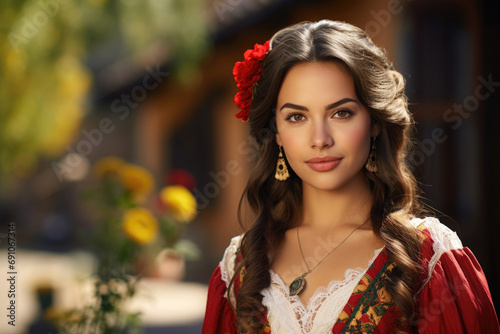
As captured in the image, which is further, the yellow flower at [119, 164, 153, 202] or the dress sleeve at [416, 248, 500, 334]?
the yellow flower at [119, 164, 153, 202]

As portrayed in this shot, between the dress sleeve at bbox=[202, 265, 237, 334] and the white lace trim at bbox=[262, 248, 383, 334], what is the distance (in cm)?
20

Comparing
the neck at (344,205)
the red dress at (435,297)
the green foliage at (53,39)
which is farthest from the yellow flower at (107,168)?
the green foliage at (53,39)

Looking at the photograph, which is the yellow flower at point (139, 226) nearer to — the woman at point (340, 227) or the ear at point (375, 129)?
the woman at point (340, 227)

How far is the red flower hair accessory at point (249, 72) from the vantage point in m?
2.22

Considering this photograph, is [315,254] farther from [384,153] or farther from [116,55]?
[116,55]

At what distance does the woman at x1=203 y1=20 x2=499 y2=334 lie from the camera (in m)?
1.93

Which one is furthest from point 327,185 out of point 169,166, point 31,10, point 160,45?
point 169,166

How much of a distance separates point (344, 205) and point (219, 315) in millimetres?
551

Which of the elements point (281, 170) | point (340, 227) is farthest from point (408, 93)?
point (340, 227)

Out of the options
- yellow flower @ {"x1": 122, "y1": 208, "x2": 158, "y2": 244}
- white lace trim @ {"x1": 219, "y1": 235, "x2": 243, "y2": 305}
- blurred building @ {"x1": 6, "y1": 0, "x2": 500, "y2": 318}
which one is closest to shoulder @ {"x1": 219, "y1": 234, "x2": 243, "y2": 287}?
white lace trim @ {"x1": 219, "y1": 235, "x2": 243, "y2": 305}

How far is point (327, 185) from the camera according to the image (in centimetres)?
206

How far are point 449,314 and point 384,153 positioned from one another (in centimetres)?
54

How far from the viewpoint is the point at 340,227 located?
84.8 inches

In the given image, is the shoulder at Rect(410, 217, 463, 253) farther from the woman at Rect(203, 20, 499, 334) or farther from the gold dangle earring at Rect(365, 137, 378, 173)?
the gold dangle earring at Rect(365, 137, 378, 173)
